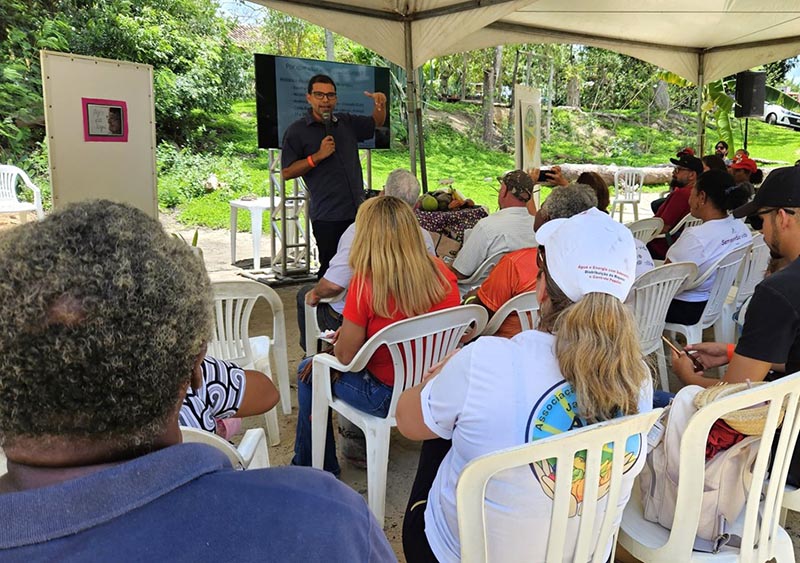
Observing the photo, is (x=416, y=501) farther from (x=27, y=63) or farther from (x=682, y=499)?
(x=27, y=63)

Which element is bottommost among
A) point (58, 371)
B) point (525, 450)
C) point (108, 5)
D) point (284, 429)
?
point (284, 429)

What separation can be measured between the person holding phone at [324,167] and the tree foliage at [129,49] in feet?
32.1


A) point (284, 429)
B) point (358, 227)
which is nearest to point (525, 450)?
point (358, 227)

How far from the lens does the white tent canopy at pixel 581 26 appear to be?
4.99 m

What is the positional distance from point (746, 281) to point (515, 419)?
298cm

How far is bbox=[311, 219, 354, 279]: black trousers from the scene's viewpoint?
469 centimetres

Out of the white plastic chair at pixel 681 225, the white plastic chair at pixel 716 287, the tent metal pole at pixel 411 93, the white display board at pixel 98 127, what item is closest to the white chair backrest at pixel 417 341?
the white plastic chair at pixel 716 287

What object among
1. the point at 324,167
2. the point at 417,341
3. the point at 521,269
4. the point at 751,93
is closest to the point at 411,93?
the point at 324,167

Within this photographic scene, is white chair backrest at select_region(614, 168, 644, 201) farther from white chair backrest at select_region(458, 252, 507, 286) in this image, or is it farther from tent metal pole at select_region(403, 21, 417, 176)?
white chair backrest at select_region(458, 252, 507, 286)

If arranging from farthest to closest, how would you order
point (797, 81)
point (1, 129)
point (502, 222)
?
point (797, 81), point (1, 129), point (502, 222)

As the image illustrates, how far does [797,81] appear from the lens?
26469 millimetres

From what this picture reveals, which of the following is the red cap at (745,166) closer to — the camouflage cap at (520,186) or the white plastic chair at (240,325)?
the camouflage cap at (520,186)

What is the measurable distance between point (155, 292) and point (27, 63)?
48.0 feet

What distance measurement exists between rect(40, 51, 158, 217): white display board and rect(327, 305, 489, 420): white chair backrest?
118 inches
